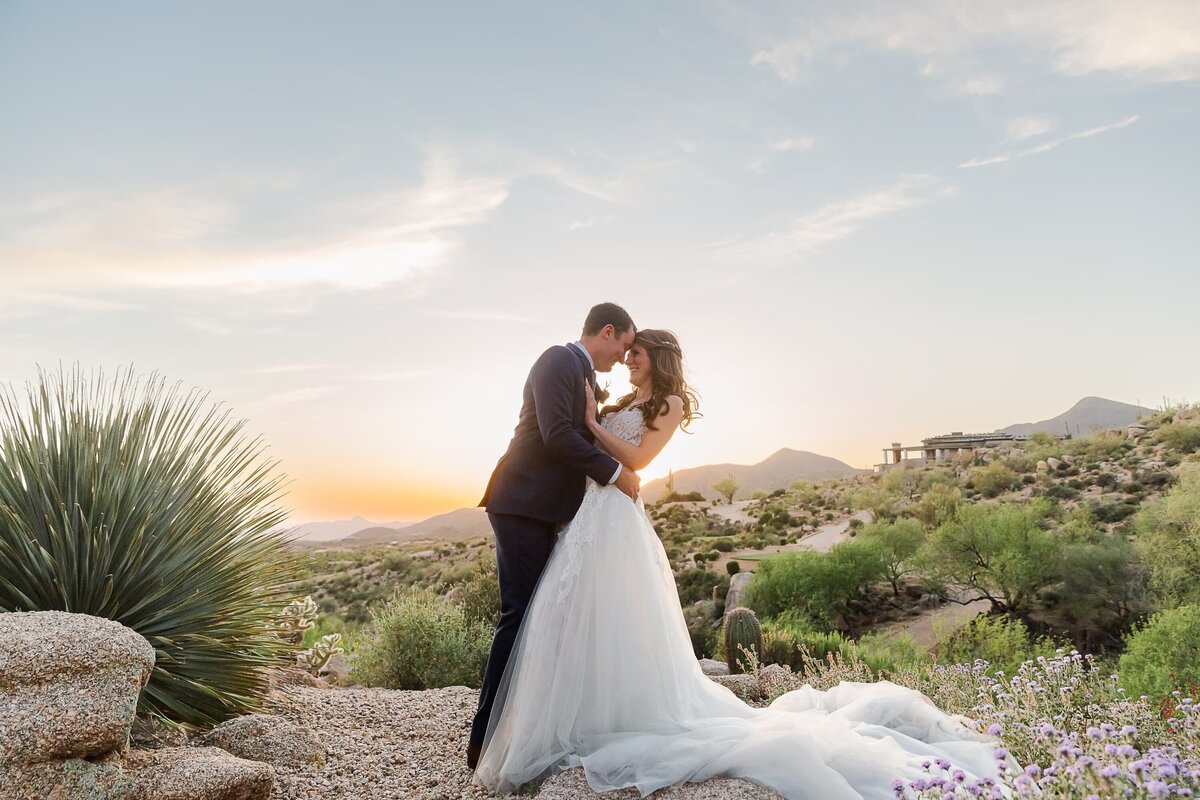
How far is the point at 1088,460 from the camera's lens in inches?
1264

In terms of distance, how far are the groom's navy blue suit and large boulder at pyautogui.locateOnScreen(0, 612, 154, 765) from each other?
6.41 ft

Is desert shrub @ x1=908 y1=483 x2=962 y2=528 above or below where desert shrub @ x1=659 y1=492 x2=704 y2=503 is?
below

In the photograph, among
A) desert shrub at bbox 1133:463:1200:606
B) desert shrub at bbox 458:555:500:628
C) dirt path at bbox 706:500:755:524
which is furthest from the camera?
dirt path at bbox 706:500:755:524

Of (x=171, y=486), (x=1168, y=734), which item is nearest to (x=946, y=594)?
(x=1168, y=734)

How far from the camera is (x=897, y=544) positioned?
22609mm

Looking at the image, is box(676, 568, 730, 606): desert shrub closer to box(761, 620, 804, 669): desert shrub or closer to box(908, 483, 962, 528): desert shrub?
box(908, 483, 962, 528): desert shrub

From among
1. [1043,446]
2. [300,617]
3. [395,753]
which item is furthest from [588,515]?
[1043,446]

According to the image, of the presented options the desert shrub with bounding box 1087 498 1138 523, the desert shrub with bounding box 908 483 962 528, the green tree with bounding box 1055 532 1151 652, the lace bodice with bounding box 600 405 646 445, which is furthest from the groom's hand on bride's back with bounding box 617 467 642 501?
the desert shrub with bounding box 1087 498 1138 523

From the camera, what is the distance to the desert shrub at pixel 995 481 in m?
31.3

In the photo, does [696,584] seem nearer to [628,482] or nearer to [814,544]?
[814,544]

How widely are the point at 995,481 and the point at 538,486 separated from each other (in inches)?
1212

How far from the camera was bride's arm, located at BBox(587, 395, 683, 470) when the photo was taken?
532 centimetres

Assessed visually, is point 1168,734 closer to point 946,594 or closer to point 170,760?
point 170,760

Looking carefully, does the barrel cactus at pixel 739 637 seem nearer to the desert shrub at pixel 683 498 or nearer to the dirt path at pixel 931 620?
the dirt path at pixel 931 620
